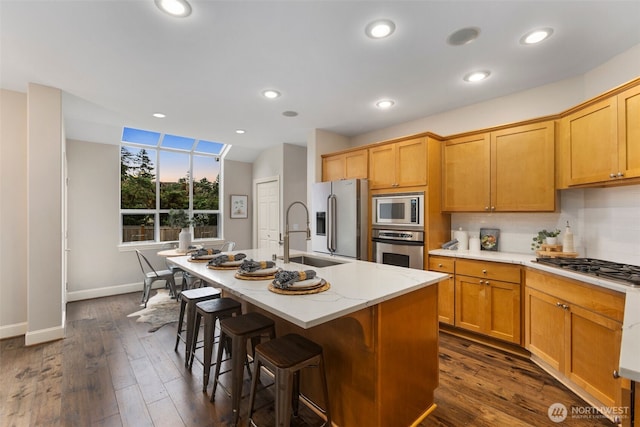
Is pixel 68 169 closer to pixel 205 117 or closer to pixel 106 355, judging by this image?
pixel 205 117

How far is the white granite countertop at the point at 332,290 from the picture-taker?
1.31 meters

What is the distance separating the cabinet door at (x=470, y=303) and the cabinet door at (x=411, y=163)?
1.21 metres

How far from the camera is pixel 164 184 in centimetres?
552

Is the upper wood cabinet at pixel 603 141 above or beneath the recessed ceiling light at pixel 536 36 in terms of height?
beneath

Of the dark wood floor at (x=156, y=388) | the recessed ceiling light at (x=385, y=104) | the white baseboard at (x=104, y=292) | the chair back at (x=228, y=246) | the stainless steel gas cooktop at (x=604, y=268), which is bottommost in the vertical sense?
the dark wood floor at (x=156, y=388)

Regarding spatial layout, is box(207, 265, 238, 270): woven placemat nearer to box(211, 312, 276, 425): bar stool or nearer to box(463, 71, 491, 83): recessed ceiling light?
box(211, 312, 276, 425): bar stool

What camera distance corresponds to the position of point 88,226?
4.64 m

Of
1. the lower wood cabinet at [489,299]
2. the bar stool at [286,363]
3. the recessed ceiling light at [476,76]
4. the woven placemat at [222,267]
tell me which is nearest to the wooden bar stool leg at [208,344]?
the woven placemat at [222,267]

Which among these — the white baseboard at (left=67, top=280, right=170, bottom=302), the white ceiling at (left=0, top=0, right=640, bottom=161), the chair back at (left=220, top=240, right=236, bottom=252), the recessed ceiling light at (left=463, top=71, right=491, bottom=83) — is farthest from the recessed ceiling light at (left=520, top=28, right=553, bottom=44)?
the white baseboard at (left=67, top=280, right=170, bottom=302)

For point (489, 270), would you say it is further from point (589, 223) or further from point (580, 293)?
point (589, 223)

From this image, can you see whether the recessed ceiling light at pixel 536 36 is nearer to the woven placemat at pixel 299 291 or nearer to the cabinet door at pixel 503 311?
the cabinet door at pixel 503 311

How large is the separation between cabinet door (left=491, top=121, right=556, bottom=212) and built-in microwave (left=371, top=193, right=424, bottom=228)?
0.79 m

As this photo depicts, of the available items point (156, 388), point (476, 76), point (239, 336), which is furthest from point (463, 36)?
point (156, 388)

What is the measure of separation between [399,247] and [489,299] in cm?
109
